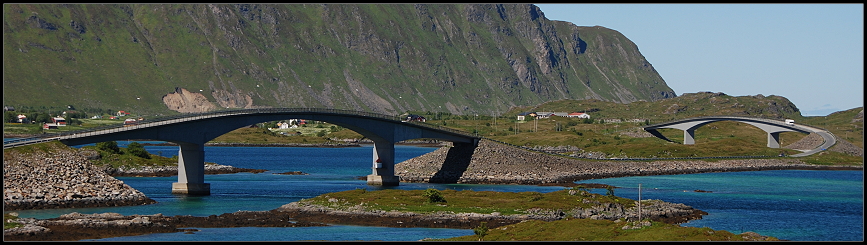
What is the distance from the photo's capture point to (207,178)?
12875cm

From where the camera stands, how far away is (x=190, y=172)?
3878 inches

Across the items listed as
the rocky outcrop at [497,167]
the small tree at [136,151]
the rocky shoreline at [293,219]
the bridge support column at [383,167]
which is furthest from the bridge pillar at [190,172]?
the small tree at [136,151]

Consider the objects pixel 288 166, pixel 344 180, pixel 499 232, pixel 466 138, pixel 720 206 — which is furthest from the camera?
pixel 288 166

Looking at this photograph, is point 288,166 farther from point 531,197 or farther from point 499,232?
point 499,232

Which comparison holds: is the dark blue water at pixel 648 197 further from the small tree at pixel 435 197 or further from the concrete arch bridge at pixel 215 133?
the small tree at pixel 435 197

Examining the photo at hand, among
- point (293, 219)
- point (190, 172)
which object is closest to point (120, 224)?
point (293, 219)

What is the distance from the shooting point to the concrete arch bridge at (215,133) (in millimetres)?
88188

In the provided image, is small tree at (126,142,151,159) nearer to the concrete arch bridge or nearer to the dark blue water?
the dark blue water

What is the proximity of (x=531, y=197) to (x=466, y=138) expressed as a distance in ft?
174

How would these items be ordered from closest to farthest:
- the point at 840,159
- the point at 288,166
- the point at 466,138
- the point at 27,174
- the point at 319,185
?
the point at 27,174 < the point at 319,185 < the point at 466,138 < the point at 288,166 < the point at 840,159

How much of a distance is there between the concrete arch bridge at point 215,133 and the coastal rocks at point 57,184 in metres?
3.27

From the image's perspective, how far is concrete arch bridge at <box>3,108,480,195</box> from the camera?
8819cm

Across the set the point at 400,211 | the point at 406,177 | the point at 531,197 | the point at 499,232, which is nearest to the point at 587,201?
the point at 531,197

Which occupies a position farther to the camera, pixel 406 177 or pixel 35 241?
pixel 406 177
